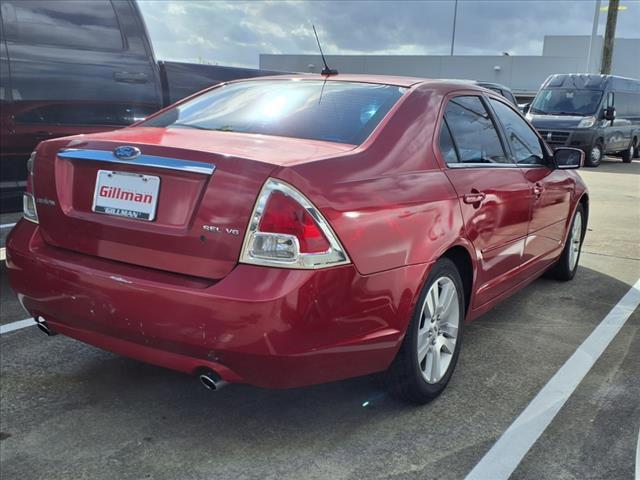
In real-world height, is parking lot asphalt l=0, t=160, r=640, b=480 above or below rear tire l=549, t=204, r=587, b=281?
below

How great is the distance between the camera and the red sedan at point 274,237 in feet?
8.01

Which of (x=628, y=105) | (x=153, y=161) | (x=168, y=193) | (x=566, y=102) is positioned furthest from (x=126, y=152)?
(x=628, y=105)

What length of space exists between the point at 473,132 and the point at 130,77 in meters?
3.03

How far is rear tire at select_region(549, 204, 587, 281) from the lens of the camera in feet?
17.5

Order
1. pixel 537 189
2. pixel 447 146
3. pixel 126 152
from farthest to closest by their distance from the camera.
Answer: pixel 537 189
pixel 447 146
pixel 126 152

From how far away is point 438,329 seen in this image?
10.7ft

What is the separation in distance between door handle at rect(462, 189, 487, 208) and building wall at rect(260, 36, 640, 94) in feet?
110

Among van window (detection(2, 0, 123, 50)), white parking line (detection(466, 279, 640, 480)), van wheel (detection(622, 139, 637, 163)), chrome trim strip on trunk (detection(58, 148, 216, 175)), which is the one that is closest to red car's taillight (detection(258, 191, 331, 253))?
chrome trim strip on trunk (detection(58, 148, 216, 175))

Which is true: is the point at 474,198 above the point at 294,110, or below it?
below

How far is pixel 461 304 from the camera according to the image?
3.39 metres

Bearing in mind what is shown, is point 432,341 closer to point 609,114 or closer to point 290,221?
point 290,221

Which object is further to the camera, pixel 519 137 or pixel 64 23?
pixel 64 23

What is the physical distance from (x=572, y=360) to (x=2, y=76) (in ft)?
13.6

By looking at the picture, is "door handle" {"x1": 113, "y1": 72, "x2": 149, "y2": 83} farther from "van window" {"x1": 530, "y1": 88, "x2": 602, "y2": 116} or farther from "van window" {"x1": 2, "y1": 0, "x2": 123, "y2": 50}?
"van window" {"x1": 530, "y1": 88, "x2": 602, "y2": 116}
